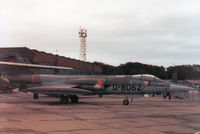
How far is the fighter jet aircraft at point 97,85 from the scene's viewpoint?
61.5ft

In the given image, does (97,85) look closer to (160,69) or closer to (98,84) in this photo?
(98,84)

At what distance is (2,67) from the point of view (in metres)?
20.8

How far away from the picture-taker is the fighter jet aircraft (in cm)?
1875

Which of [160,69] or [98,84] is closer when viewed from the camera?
[98,84]

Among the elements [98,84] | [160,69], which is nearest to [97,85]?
[98,84]

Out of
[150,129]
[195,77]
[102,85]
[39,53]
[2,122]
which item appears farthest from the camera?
[195,77]

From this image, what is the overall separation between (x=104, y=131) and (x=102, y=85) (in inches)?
445

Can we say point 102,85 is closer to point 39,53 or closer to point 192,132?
point 192,132

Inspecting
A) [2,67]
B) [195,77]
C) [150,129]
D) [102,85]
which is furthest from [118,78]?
[195,77]

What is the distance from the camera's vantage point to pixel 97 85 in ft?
65.7

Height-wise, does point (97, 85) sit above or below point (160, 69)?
below

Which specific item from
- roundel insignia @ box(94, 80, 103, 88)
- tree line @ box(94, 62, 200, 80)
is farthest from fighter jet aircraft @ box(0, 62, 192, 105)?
tree line @ box(94, 62, 200, 80)

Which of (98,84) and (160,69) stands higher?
(160,69)

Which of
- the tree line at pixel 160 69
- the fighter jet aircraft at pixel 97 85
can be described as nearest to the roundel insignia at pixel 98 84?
the fighter jet aircraft at pixel 97 85
